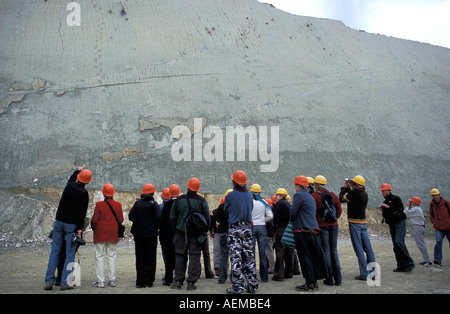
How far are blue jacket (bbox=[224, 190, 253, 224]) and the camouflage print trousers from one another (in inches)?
4.4

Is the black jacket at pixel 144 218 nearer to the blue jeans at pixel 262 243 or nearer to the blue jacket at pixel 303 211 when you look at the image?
the blue jeans at pixel 262 243

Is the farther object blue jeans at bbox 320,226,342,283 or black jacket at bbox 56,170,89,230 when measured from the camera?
blue jeans at bbox 320,226,342,283

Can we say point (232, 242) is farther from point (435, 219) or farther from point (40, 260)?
point (40, 260)

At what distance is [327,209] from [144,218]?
3410mm

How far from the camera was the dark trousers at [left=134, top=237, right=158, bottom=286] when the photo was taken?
22.1ft

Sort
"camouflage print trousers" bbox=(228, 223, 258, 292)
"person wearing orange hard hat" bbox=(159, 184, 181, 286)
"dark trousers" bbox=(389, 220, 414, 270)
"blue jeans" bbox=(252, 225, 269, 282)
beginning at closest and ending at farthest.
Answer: "camouflage print trousers" bbox=(228, 223, 258, 292), "person wearing orange hard hat" bbox=(159, 184, 181, 286), "blue jeans" bbox=(252, 225, 269, 282), "dark trousers" bbox=(389, 220, 414, 270)

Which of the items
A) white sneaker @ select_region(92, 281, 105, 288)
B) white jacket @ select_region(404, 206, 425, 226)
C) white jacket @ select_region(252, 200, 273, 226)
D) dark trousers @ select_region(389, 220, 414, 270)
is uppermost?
white jacket @ select_region(252, 200, 273, 226)

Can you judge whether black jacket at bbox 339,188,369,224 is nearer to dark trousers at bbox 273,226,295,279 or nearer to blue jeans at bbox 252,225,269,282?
dark trousers at bbox 273,226,295,279

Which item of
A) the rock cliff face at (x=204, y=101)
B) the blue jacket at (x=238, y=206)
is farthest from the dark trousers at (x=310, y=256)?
the rock cliff face at (x=204, y=101)

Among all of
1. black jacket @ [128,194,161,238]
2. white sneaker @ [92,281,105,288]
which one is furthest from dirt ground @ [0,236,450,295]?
black jacket @ [128,194,161,238]

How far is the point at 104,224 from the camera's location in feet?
22.2

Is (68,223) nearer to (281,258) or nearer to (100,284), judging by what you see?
(100,284)

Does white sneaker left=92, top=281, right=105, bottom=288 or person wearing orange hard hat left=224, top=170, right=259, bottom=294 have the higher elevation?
person wearing orange hard hat left=224, top=170, right=259, bottom=294

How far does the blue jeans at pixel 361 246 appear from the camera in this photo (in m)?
7.55
